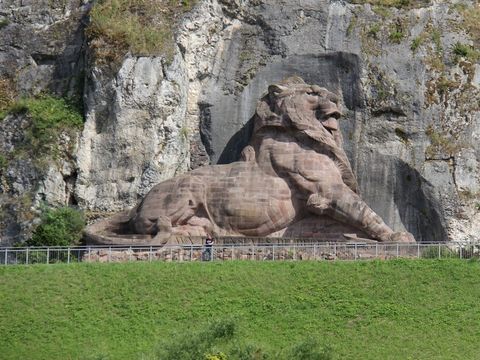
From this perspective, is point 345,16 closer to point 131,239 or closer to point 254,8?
point 254,8

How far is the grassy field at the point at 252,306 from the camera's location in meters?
27.5

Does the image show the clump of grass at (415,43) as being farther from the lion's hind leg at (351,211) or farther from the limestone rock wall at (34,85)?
the limestone rock wall at (34,85)

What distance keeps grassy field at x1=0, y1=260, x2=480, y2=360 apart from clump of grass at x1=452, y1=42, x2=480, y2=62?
10.1 m

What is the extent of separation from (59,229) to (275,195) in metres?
6.05

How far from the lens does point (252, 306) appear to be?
29203 millimetres

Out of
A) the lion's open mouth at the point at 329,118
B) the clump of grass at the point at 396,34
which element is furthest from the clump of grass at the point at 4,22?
the clump of grass at the point at 396,34

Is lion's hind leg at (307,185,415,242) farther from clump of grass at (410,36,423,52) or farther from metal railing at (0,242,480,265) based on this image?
clump of grass at (410,36,423,52)

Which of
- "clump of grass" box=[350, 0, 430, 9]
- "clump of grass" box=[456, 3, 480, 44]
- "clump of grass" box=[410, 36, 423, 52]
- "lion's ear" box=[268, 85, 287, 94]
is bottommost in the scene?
"lion's ear" box=[268, 85, 287, 94]

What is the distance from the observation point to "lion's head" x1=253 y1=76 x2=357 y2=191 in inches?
1412

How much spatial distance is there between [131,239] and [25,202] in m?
4.29

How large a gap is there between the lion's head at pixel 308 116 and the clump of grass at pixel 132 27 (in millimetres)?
3719

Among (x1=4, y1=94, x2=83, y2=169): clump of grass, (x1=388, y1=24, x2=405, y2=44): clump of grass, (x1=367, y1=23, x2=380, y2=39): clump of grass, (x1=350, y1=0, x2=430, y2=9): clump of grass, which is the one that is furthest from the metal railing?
(x1=350, y1=0, x2=430, y2=9): clump of grass

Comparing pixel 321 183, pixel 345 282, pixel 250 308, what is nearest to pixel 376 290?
pixel 345 282

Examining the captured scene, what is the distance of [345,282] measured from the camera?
3012 centimetres
